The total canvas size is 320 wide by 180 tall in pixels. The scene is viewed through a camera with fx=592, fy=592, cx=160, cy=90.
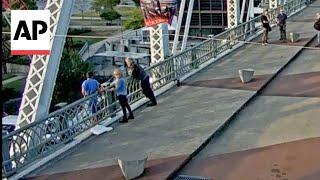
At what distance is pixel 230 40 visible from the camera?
21984mm

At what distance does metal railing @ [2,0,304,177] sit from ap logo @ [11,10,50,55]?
1901 mm

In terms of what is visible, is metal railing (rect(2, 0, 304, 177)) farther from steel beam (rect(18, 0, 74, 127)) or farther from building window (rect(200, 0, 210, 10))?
building window (rect(200, 0, 210, 10))

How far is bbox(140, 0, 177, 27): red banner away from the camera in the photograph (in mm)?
15305

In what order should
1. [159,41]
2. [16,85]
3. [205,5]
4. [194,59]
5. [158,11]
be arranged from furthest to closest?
[205,5], [16,85], [194,59], [159,41], [158,11]

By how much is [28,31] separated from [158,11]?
7659 millimetres

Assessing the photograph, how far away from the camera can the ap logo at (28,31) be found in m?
7.96

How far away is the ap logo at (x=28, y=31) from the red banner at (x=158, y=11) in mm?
7212

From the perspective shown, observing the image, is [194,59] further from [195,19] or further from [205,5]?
[205,5]

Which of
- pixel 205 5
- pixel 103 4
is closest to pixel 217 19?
pixel 205 5

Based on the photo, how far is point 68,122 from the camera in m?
11.5

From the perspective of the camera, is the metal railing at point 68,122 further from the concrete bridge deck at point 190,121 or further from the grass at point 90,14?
the grass at point 90,14

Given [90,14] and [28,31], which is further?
[90,14]

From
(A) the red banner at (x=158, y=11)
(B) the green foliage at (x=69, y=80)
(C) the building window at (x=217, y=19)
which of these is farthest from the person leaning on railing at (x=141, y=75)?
(C) the building window at (x=217, y=19)

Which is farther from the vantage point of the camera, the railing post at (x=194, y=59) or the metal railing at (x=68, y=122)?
the railing post at (x=194, y=59)
